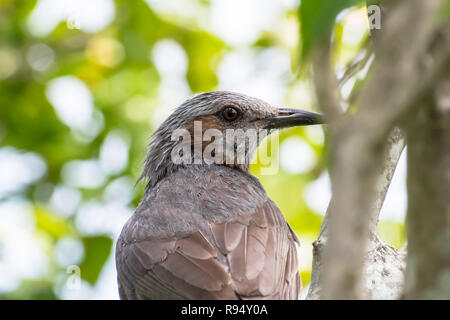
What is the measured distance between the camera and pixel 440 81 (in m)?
2.35

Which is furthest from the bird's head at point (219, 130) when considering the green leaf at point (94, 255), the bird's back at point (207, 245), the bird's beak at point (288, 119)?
the green leaf at point (94, 255)

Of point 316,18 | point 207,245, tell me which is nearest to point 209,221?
point 207,245

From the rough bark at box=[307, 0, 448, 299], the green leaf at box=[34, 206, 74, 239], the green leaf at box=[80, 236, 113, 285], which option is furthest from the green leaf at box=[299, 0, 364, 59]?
the green leaf at box=[34, 206, 74, 239]

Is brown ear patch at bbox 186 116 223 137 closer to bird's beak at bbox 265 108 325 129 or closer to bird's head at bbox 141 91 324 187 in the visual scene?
bird's head at bbox 141 91 324 187

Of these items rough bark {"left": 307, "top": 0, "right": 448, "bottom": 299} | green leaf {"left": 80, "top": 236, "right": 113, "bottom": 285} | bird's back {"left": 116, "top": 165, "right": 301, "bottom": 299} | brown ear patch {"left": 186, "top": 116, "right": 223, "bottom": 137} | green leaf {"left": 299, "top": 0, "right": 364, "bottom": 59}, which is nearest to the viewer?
rough bark {"left": 307, "top": 0, "right": 448, "bottom": 299}

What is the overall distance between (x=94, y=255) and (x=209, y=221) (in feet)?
12.1

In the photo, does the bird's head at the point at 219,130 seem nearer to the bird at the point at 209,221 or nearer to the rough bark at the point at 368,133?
the bird at the point at 209,221

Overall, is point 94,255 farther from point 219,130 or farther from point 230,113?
point 230,113

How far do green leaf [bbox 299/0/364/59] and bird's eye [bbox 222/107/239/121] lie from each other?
13.7 feet

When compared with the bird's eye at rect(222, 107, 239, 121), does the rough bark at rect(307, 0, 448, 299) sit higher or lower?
lower

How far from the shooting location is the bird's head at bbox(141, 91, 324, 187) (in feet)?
20.5
